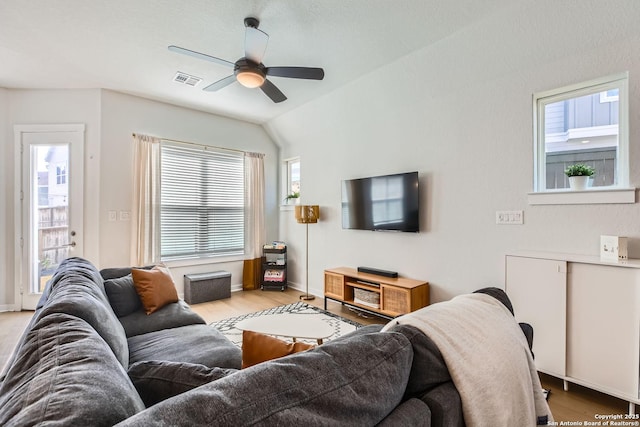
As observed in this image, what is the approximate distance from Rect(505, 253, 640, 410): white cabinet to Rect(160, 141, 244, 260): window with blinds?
411 centimetres

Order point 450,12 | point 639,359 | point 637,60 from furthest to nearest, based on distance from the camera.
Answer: point 450,12 → point 637,60 → point 639,359

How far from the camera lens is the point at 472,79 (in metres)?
2.88

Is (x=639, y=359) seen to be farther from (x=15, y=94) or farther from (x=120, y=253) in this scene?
(x=15, y=94)

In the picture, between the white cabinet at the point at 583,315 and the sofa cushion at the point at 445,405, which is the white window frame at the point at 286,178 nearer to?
the white cabinet at the point at 583,315

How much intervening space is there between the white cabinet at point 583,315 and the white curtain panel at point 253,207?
3871mm

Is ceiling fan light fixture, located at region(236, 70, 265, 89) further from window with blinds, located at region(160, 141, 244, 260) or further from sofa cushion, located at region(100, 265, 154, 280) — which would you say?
window with blinds, located at region(160, 141, 244, 260)

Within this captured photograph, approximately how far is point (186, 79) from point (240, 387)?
3.85m

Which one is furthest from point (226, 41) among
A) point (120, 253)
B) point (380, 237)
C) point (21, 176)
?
point (21, 176)

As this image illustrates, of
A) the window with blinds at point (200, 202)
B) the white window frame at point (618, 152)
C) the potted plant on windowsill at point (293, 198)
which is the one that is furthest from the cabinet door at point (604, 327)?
the window with blinds at point (200, 202)

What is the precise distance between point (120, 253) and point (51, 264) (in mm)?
841

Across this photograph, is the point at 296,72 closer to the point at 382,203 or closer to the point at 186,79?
the point at 186,79

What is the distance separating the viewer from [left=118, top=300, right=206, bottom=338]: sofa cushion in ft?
7.22

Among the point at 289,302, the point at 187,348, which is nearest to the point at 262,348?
the point at 187,348

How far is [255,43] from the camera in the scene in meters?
2.44
